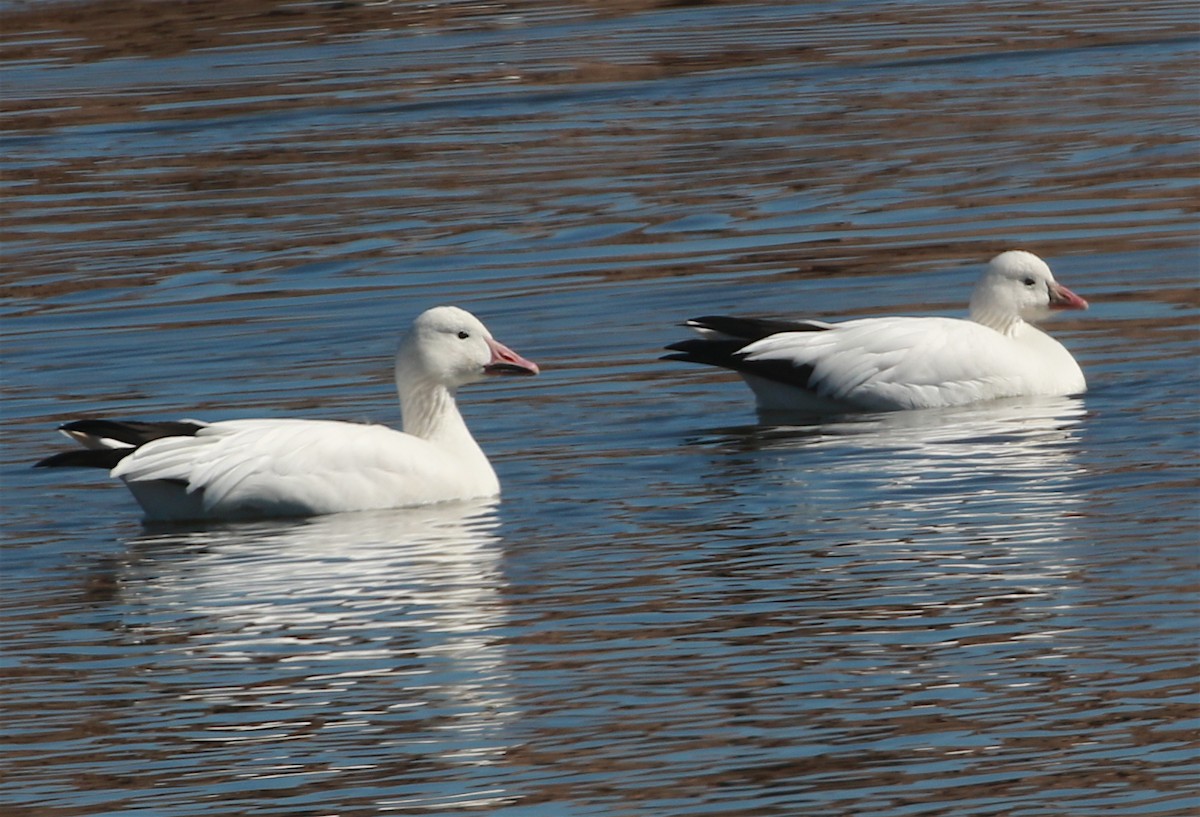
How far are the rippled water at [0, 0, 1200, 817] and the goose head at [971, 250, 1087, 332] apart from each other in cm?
49

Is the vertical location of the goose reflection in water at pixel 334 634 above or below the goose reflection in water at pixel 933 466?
below

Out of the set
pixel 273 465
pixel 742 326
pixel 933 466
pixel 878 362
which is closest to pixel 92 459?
pixel 273 465

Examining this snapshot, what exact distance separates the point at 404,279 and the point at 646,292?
69.0 inches

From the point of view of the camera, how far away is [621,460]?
34.0ft

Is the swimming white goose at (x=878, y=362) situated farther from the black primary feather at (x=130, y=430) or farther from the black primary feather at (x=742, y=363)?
the black primary feather at (x=130, y=430)

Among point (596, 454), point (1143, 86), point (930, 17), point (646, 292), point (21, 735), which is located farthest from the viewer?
point (930, 17)

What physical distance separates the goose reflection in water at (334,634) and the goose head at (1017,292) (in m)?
3.35

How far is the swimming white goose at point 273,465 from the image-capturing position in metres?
9.70

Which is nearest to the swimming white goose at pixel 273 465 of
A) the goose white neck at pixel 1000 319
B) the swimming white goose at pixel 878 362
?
the swimming white goose at pixel 878 362

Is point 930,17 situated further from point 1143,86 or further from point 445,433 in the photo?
point 445,433

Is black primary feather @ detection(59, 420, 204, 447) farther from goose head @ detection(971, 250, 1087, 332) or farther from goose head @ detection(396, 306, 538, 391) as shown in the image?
goose head @ detection(971, 250, 1087, 332)

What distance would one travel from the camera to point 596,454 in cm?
1047

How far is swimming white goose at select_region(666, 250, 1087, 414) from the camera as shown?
11336 mm

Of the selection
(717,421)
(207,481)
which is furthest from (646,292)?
(207,481)
